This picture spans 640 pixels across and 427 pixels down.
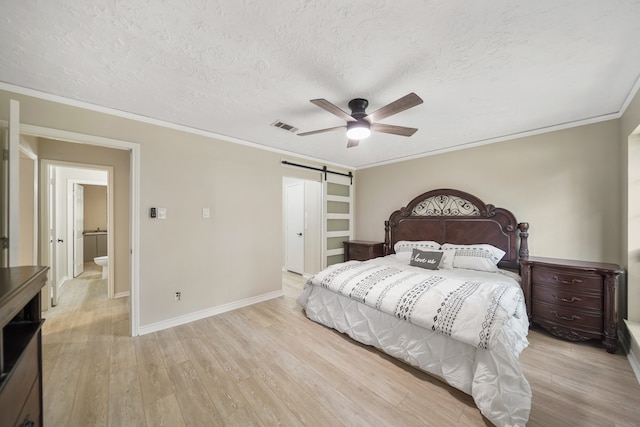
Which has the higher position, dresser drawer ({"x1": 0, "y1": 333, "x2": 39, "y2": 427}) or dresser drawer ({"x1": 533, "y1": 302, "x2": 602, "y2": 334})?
dresser drawer ({"x1": 0, "y1": 333, "x2": 39, "y2": 427})

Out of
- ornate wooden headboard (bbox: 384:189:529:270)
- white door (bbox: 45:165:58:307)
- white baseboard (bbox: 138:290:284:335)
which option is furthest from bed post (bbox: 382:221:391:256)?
white door (bbox: 45:165:58:307)

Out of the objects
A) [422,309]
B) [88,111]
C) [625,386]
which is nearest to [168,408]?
[422,309]

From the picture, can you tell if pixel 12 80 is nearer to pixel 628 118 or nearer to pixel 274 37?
pixel 274 37

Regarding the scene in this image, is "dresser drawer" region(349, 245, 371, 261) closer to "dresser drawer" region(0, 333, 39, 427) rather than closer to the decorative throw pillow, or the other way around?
the decorative throw pillow

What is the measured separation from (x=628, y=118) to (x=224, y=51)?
3.76 m

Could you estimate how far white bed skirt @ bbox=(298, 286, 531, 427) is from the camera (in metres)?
1.49

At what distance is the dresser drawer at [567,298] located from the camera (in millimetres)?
2404

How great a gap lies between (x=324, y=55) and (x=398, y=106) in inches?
26.9

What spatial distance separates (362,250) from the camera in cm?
462

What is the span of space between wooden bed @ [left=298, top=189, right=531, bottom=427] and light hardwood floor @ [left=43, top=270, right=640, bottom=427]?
A: 0.16 m

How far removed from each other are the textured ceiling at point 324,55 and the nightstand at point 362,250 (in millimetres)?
2516

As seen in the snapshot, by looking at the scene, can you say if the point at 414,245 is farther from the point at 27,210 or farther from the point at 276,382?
the point at 27,210

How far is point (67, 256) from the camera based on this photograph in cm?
454

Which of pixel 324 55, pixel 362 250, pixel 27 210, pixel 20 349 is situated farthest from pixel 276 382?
pixel 27 210
